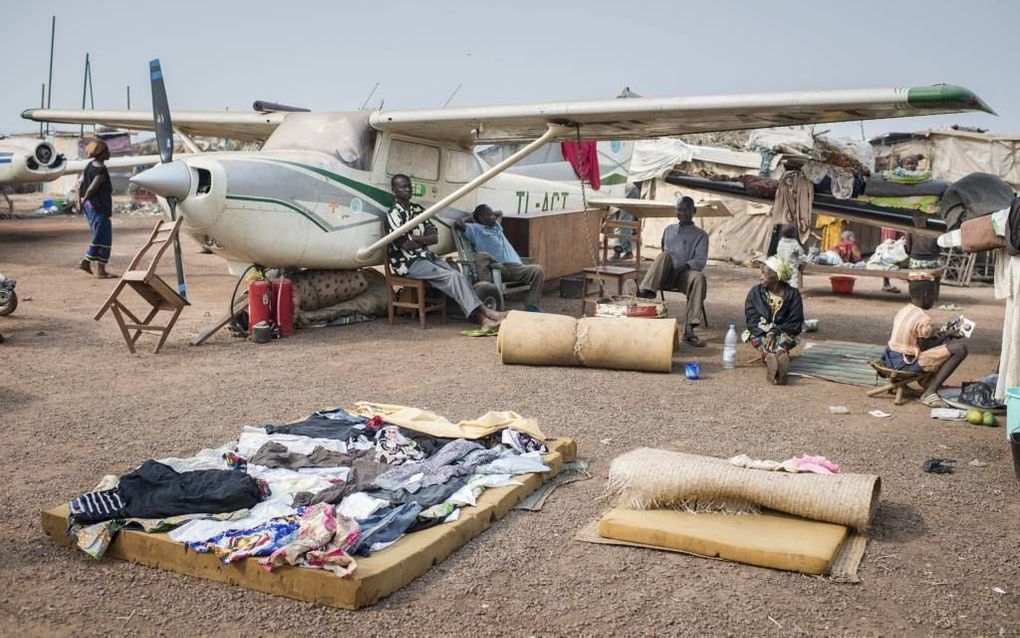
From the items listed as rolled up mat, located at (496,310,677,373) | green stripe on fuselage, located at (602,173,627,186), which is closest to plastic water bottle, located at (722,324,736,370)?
rolled up mat, located at (496,310,677,373)

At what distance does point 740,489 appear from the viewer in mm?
4664

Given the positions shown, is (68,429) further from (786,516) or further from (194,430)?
(786,516)

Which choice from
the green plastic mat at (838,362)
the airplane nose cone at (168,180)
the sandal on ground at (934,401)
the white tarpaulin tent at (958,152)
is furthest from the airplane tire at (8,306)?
the white tarpaulin tent at (958,152)

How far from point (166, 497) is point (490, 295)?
25.1 ft

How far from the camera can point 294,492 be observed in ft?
15.7

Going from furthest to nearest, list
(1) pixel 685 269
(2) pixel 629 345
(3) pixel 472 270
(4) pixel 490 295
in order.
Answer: (3) pixel 472 270 < (4) pixel 490 295 < (1) pixel 685 269 < (2) pixel 629 345

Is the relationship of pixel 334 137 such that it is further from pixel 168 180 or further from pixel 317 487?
pixel 317 487

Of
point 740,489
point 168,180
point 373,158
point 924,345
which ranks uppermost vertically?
point 373,158

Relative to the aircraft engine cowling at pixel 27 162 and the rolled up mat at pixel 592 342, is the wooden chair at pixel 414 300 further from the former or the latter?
the aircraft engine cowling at pixel 27 162

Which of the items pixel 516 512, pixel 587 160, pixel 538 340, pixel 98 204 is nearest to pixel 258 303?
pixel 538 340

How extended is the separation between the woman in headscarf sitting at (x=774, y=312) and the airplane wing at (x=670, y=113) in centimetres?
159

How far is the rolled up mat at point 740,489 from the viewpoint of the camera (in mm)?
4566

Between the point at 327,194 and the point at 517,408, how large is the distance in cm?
450

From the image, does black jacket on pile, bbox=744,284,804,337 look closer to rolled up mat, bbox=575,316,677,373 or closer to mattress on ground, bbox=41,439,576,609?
rolled up mat, bbox=575,316,677,373
